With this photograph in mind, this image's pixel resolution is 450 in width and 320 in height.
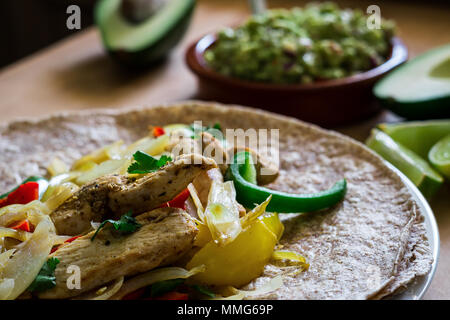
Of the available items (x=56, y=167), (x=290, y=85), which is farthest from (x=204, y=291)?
(x=290, y=85)

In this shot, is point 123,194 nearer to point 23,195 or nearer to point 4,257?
point 4,257

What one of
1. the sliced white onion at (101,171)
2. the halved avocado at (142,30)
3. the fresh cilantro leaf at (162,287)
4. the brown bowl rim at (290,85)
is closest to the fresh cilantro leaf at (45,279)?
the fresh cilantro leaf at (162,287)

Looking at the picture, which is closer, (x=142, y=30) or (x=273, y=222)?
(x=273, y=222)

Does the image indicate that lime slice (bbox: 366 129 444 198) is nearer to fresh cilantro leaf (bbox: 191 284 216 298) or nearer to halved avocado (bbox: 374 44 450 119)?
halved avocado (bbox: 374 44 450 119)

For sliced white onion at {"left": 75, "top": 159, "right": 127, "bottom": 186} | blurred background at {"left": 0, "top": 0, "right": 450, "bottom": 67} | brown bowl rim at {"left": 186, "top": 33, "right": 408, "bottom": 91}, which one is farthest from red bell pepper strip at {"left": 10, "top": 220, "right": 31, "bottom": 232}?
blurred background at {"left": 0, "top": 0, "right": 450, "bottom": 67}

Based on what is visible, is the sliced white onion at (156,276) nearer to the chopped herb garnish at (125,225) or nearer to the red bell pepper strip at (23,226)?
the chopped herb garnish at (125,225)
